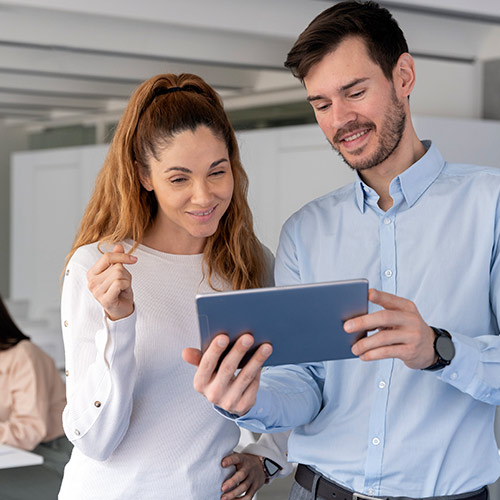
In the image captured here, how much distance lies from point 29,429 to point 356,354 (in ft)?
10.1

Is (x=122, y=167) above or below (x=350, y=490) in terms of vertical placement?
above

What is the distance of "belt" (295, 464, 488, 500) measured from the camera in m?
1.64

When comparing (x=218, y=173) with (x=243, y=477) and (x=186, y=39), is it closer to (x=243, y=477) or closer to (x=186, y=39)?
(x=243, y=477)

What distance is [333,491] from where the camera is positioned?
1.72 m

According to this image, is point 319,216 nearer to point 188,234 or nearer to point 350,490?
point 188,234

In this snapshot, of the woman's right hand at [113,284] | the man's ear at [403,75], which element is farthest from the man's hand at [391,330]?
the man's ear at [403,75]

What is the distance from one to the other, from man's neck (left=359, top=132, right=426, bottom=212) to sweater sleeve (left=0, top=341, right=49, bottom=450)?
2875mm

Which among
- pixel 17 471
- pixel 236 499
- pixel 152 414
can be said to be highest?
pixel 152 414

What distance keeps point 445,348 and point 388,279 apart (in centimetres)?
27

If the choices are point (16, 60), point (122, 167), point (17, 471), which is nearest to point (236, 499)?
point (122, 167)

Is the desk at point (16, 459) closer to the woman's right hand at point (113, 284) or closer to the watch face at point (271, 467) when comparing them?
the watch face at point (271, 467)

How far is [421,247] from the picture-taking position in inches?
68.1

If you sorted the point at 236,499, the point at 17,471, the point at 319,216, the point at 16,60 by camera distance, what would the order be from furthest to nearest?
the point at 16,60, the point at 17,471, the point at 236,499, the point at 319,216

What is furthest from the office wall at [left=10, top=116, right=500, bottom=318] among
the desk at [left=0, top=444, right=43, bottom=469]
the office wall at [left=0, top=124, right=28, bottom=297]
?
the desk at [left=0, top=444, right=43, bottom=469]
